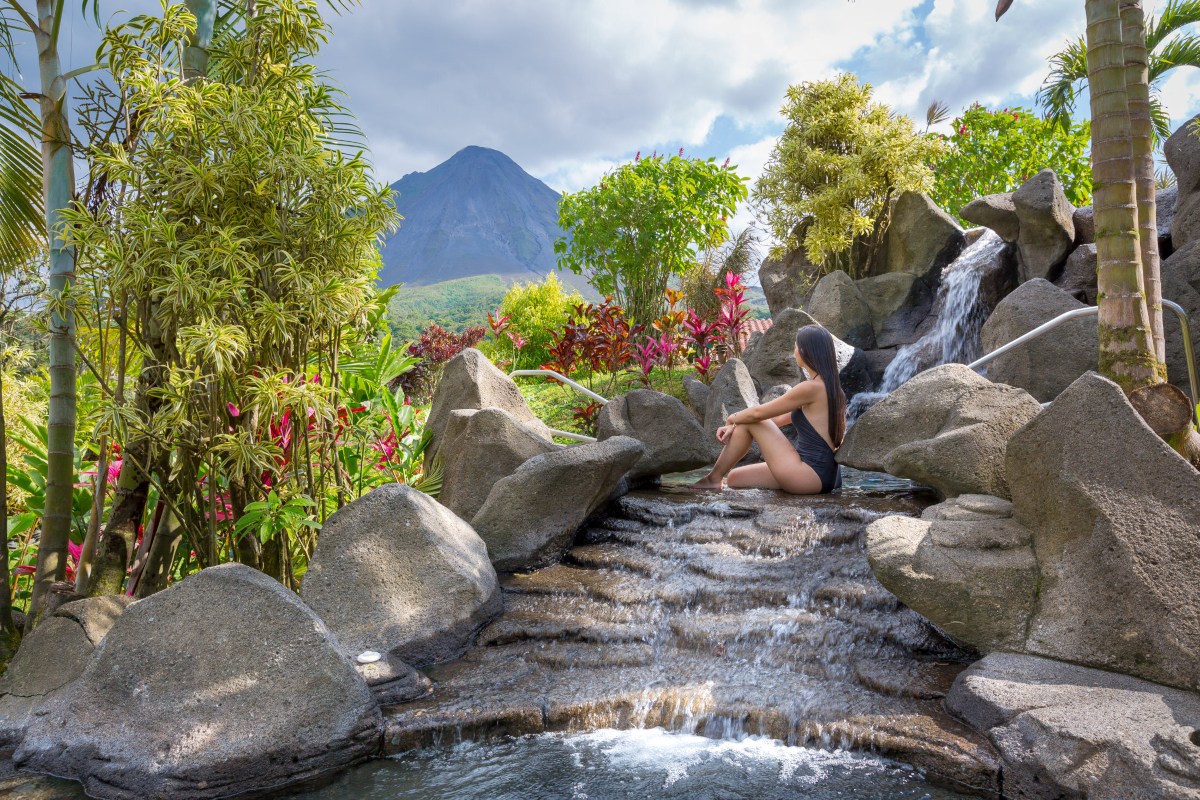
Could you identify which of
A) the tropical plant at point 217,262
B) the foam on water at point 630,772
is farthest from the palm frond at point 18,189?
the foam on water at point 630,772

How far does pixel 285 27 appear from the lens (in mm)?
3736

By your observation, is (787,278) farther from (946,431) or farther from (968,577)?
(968,577)

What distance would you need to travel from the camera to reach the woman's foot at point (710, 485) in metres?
5.86

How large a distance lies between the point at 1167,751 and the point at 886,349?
10401 millimetres

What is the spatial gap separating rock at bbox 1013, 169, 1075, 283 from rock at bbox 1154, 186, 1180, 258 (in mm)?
934

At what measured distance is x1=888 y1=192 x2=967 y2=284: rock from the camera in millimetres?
12250

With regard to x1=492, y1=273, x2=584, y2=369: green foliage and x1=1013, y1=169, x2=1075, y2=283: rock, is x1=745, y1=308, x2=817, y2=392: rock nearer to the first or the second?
x1=1013, y1=169, x2=1075, y2=283: rock

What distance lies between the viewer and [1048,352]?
6.43 metres

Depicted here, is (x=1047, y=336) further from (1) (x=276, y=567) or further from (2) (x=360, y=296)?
(1) (x=276, y=567)

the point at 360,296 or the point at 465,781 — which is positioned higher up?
the point at 360,296

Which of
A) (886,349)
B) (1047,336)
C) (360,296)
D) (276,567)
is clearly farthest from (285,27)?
(886,349)

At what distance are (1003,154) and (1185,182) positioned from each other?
38.7ft

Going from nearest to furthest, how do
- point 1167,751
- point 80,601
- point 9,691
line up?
point 1167,751 → point 9,691 → point 80,601

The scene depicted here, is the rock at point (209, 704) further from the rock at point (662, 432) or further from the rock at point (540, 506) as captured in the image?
the rock at point (662, 432)
